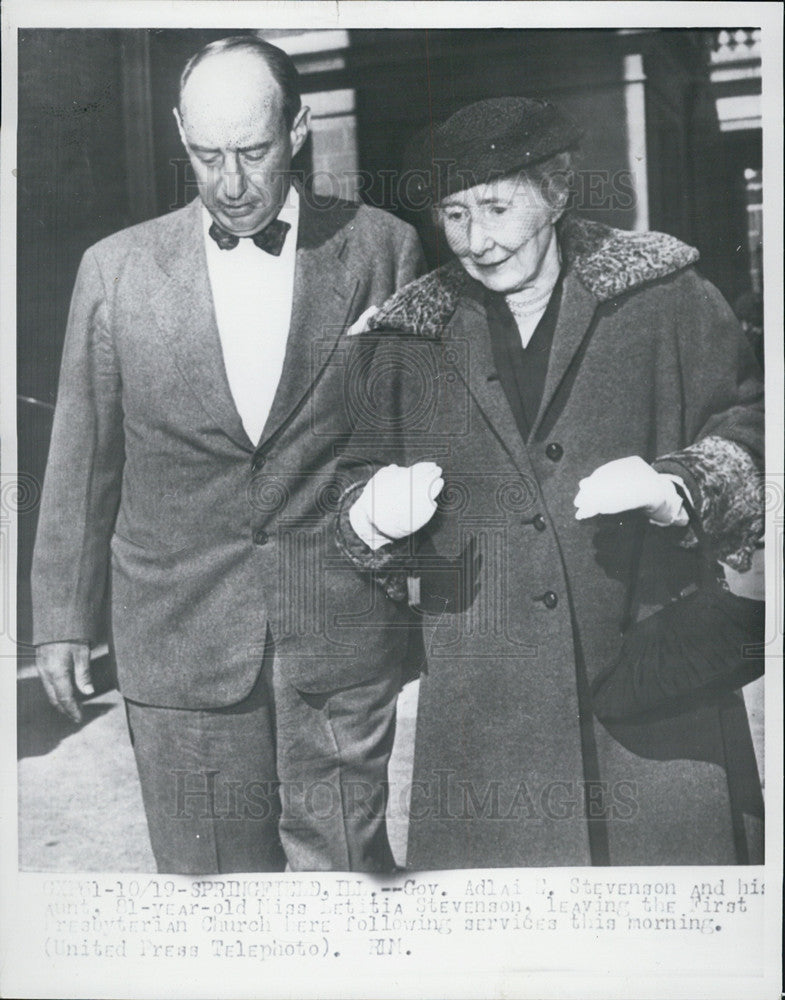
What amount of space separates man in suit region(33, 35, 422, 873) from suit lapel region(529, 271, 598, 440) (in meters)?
0.46

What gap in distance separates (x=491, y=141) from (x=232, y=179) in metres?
0.78

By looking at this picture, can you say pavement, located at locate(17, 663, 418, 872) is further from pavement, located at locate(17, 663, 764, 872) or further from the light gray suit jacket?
the light gray suit jacket

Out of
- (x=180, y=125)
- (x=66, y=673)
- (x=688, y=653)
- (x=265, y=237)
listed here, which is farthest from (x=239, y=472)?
(x=688, y=653)

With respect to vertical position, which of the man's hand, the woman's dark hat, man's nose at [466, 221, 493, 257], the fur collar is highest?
the woman's dark hat

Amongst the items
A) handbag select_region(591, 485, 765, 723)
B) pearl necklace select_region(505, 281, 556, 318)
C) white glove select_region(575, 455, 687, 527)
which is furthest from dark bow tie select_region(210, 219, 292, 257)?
handbag select_region(591, 485, 765, 723)

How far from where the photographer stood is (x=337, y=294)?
12.1 feet

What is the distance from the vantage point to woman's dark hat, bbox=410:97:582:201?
3.71m

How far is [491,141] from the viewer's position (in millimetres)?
3717

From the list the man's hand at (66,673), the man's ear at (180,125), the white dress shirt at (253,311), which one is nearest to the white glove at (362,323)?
the white dress shirt at (253,311)

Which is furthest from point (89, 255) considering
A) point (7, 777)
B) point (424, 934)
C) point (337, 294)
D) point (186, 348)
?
point (424, 934)

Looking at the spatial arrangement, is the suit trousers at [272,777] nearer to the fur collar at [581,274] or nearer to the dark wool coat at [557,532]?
the dark wool coat at [557,532]

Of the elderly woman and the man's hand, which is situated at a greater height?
the elderly woman

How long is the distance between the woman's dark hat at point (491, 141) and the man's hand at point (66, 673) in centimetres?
176

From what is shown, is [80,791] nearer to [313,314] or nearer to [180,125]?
[313,314]
